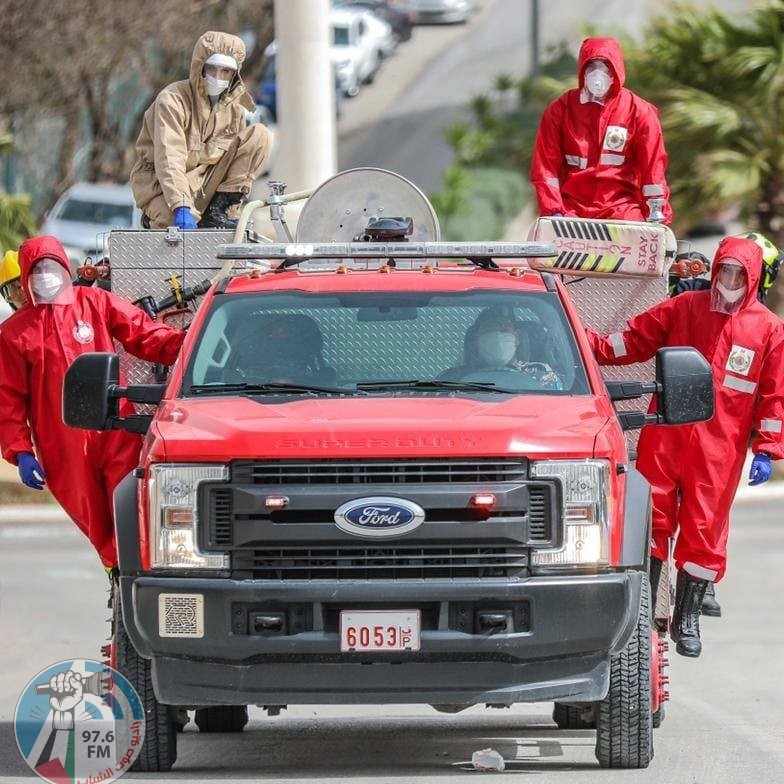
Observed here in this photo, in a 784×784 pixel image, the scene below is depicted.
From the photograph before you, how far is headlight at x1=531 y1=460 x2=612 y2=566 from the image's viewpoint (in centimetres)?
758

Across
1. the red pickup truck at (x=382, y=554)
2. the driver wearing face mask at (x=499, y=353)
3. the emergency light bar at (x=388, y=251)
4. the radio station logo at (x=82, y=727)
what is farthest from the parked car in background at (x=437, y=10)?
the red pickup truck at (x=382, y=554)

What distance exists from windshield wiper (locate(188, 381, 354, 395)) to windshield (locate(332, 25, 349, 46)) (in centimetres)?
4457

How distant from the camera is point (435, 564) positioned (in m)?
7.56

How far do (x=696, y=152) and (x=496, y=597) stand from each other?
54.5ft

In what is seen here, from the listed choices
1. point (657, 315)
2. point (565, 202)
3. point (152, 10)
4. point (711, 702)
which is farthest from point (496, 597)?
point (152, 10)

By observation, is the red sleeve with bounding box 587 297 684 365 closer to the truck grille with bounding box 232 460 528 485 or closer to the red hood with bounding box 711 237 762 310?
the red hood with bounding box 711 237 762 310

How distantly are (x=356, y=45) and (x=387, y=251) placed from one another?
45.7 metres

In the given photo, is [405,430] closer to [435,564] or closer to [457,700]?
[435,564]

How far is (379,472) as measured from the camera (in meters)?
7.54

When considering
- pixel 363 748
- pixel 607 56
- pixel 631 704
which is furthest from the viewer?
pixel 607 56

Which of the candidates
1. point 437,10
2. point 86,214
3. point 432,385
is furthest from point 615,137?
point 437,10

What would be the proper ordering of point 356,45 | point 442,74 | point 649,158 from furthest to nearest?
point 442,74, point 356,45, point 649,158

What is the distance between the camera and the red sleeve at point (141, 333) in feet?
31.7

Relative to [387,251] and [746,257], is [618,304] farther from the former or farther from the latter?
[387,251]
